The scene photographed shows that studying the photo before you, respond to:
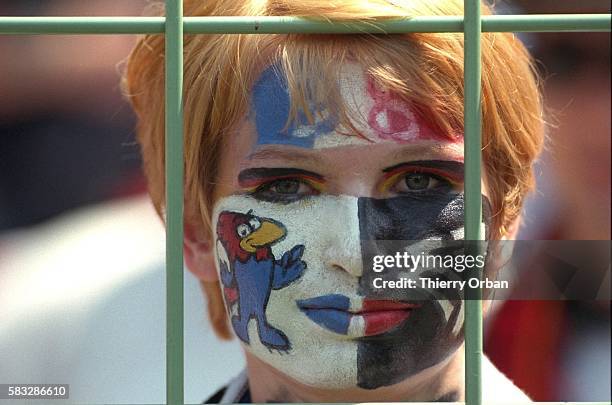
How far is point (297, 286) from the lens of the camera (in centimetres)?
160

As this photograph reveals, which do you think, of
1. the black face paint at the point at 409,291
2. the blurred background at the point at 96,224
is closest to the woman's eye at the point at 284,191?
the black face paint at the point at 409,291

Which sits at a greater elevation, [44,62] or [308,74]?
[44,62]

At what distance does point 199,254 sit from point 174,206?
18.3 inches

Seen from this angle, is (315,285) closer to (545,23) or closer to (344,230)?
(344,230)

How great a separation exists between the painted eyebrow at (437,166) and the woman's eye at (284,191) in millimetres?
151

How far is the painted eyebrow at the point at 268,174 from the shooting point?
64.0 inches

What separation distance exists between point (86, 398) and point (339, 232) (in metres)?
0.63

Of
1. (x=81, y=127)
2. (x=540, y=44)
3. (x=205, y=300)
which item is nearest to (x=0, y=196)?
(x=81, y=127)

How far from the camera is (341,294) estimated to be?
62.3 inches

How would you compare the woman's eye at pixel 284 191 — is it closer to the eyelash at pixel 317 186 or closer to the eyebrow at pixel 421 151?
the eyelash at pixel 317 186

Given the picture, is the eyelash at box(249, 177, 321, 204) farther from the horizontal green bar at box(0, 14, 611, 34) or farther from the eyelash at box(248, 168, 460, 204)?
the horizontal green bar at box(0, 14, 611, 34)

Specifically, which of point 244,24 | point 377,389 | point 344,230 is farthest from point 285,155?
point 377,389

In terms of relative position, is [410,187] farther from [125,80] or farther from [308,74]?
[125,80]

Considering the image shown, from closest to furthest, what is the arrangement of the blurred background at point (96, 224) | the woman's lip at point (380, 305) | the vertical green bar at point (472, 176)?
the vertical green bar at point (472, 176)
the woman's lip at point (380, 305)
the blurred background at point (96, 224)
